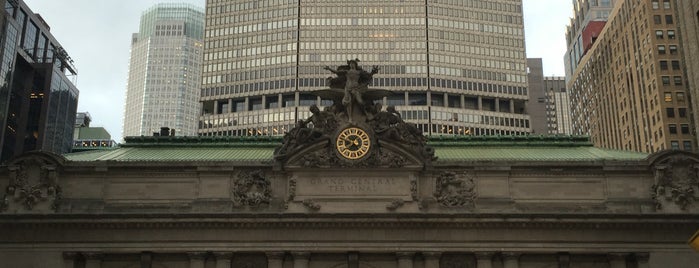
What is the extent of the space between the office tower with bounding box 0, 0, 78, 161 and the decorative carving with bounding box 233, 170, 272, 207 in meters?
96.0

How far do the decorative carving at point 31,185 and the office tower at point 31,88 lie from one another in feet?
295

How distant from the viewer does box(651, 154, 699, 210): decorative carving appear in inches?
1759

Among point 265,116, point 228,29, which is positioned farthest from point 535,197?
point 228,29

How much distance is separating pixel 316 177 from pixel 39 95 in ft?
387

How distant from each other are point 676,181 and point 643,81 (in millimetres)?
109537

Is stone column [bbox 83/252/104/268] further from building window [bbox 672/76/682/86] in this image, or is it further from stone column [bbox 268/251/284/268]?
building window [bbox 672/76/682/86]

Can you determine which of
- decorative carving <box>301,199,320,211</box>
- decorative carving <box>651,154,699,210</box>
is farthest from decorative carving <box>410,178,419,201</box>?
decorative carving <box>651,154,699,210</box>

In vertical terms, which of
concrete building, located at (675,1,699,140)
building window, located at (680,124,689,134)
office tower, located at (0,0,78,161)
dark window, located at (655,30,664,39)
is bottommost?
concrete building, located at (675,1,699,140)

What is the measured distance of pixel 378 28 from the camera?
178m

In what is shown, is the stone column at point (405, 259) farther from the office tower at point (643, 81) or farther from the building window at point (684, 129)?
the building window at point (684, 129)

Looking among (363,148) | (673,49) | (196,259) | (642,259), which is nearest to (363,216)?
(363,148)

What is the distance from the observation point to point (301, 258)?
1757 inches

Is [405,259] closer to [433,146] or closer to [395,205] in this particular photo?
[395,205]

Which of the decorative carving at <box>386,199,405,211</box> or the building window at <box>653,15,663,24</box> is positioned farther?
the building window at <box>653,15,663,24</box>
